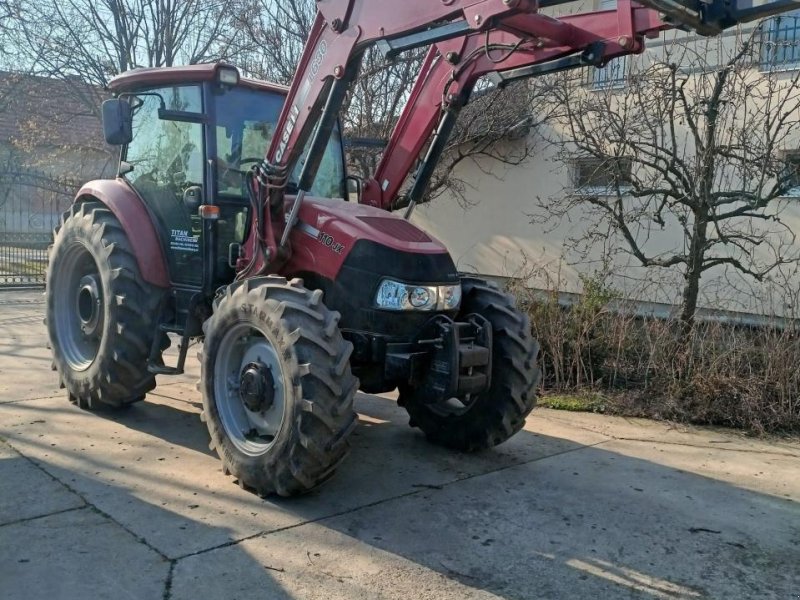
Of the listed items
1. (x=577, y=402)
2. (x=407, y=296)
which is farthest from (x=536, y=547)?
(x=577, y=402)

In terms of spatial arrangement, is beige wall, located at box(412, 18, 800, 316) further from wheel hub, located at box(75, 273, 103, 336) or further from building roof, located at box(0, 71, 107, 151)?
building roof, located at box(0, 71, 107, 151)

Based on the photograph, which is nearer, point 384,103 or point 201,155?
point 201,155

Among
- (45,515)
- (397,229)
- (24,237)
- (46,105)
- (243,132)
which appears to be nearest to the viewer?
(45,515)

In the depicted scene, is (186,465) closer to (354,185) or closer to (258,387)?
(258,387)

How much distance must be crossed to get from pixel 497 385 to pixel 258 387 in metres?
1.60

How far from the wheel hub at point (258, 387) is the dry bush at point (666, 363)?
3641 mm

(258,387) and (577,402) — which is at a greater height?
(258,387)

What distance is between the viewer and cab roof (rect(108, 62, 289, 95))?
5.27 meters

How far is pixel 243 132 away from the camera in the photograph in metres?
5.47

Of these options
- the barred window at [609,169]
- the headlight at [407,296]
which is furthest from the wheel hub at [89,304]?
the barred window at [609,169]

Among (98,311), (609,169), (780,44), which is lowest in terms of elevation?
(98,311)

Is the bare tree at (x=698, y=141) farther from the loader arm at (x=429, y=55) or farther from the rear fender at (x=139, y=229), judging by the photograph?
the rear fender at (x=139, y=229)

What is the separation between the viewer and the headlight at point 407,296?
4461mm

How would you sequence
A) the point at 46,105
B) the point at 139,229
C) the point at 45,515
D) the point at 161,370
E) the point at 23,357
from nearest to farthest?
the point at 45,515
the point at 161,370
the point at 139,229
the point at 23,357
the point at 46,105
